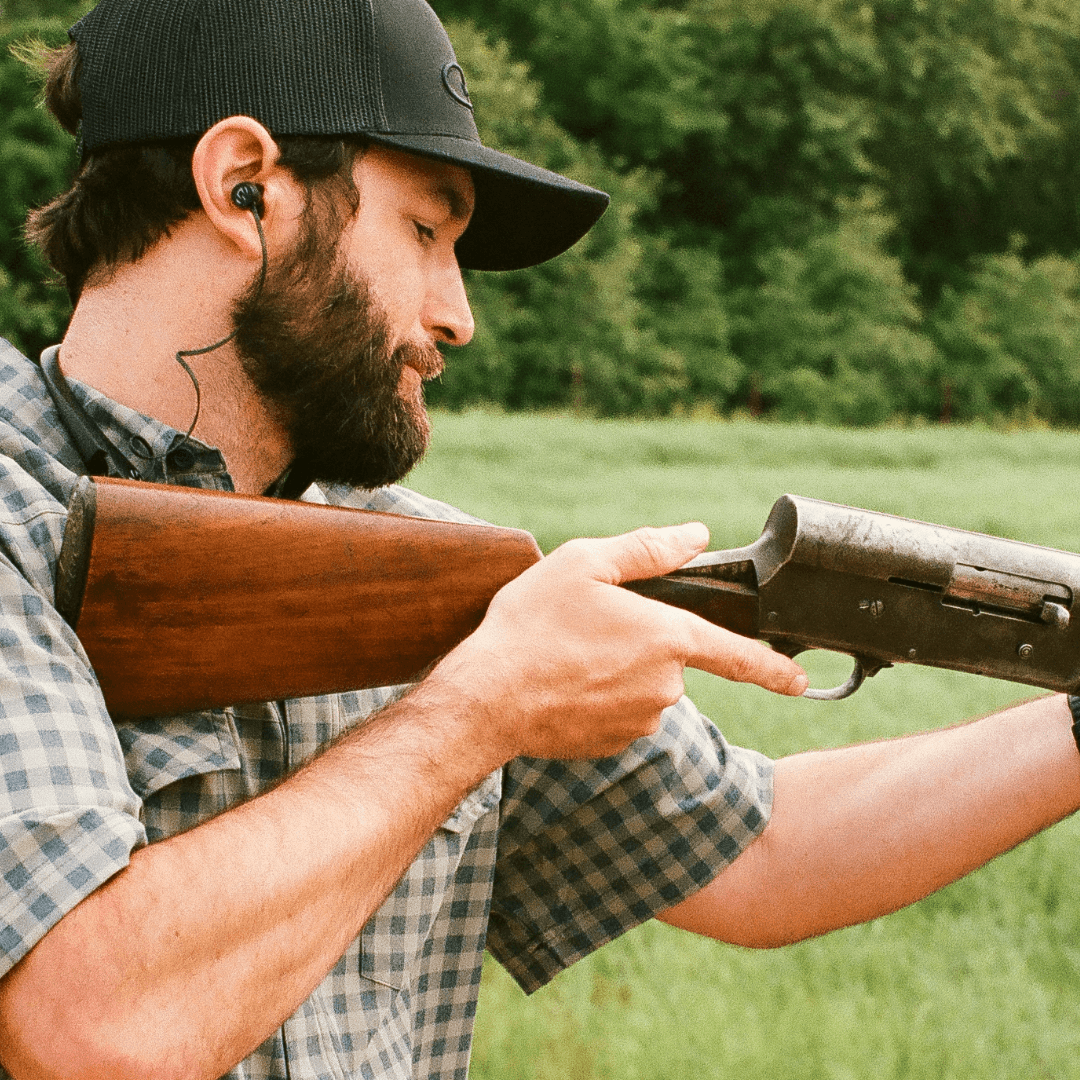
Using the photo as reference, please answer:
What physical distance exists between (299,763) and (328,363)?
2.50ft

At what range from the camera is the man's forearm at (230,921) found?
1.33m

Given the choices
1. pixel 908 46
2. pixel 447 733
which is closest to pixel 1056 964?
pixel 447 733

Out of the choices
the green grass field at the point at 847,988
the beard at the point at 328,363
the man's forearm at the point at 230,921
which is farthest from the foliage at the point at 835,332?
the man's forearm at the point at 230,921

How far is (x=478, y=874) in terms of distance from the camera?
7.45 feet

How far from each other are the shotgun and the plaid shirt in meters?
0.09

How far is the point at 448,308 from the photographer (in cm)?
225

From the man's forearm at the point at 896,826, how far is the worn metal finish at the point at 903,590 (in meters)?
0.16

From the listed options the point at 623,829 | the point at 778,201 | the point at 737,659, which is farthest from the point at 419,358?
the point at 778,201

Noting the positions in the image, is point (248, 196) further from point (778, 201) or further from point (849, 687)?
point (778, 201)

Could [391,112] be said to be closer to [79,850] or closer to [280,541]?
[280,541]

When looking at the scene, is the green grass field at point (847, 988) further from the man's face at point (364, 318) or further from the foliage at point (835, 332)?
the foliage at point (835, 332)

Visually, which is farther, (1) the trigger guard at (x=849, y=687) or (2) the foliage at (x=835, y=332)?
(2) the foliage at (x=835, y=332)

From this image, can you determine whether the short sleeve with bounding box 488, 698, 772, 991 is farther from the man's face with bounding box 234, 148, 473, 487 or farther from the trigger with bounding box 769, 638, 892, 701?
the man's face with bounding box 234, 148, 473, 487

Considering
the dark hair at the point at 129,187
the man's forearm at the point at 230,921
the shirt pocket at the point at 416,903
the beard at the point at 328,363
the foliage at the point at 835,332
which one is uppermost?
the dark hair at the point at 129,187
